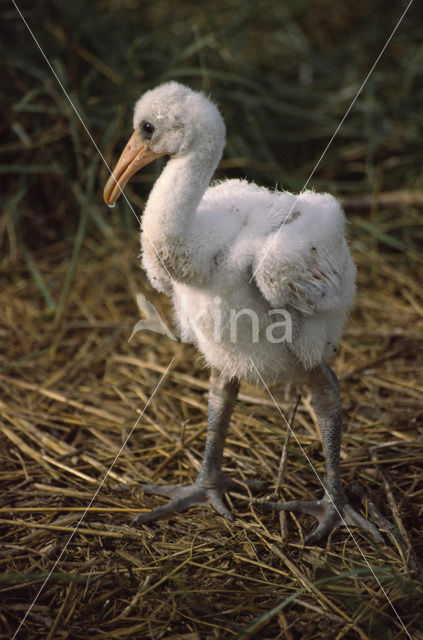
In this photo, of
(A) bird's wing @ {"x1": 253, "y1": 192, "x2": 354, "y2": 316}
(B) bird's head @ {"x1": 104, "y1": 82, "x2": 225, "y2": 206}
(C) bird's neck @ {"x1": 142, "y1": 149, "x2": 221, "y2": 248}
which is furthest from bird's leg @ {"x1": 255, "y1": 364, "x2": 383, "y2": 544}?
(B) bird's head @ {"x1": 104, "y1": 82, "x2": 225, "y2": 206}

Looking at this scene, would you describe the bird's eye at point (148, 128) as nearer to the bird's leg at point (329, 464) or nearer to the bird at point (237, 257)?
the bird at point (237, 257)

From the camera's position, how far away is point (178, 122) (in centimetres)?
191

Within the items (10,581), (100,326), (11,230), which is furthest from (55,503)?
(11,230)

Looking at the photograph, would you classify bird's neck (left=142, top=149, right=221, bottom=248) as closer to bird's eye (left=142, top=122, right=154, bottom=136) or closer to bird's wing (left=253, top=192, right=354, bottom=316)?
bird's eye (left=142, top=122, right=154, bottom=136)

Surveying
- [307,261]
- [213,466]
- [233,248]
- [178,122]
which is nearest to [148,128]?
[178,122]

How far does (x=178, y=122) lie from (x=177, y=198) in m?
0.23

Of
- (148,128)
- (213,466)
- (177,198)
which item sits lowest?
(213,466)

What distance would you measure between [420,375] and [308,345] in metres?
1.13

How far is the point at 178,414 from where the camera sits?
2842 millimetres

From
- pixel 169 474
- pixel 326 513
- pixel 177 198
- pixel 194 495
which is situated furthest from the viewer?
pixel 169 474

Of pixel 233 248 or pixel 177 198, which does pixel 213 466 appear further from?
pixel 177 198

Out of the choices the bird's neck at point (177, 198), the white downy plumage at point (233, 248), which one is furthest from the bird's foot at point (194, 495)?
the bird's neck at point (177, 198)

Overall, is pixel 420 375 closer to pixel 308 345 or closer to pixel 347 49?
pixel 308 345

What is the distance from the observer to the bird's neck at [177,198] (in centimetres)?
184
